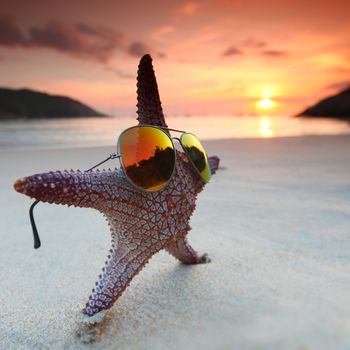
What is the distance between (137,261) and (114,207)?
0.30 m

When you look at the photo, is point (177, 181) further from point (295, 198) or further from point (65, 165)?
point (65, 165)

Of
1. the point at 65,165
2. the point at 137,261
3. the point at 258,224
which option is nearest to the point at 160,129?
the point at 137,261

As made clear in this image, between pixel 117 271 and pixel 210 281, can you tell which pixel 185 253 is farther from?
pixel 117 271

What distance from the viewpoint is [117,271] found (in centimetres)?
183

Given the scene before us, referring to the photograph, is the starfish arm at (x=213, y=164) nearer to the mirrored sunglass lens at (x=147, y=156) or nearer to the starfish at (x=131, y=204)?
the starfish at (x=131, y=204)

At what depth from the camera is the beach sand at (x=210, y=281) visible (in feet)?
5.81

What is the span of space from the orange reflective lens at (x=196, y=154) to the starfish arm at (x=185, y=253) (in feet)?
1.38

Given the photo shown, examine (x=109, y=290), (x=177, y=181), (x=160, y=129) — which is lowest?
(x=109, y=290)

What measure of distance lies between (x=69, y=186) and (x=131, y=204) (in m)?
0.34

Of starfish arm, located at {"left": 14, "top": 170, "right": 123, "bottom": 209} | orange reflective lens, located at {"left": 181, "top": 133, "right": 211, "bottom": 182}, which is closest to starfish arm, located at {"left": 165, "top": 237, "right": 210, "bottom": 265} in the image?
orange reflective lens, located at {"left": 181, "top": 133, "right": 211, "bottom": 182}

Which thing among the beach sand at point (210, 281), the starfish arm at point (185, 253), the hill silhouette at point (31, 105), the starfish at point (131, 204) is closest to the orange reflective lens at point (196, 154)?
the starfish at point (131, 204)

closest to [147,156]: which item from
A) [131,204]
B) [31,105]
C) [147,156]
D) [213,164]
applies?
[147,156]

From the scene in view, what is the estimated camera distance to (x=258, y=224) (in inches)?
134

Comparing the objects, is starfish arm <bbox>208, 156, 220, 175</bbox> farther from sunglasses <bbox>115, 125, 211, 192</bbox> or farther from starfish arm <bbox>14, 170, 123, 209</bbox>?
starfish arm <bbox>14, 170, 123, 209</bbox>
